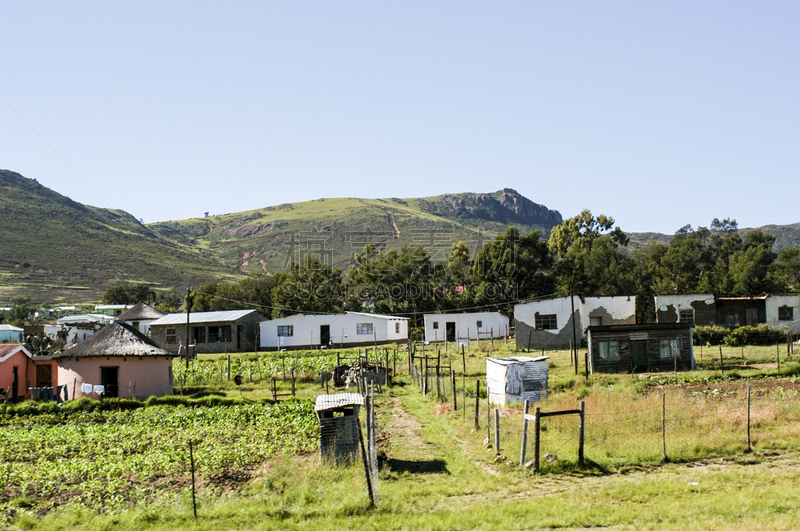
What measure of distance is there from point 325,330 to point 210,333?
10634 mm

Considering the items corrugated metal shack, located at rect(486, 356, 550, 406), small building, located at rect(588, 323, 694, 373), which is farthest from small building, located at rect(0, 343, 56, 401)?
small building, located at rect(588, 323, 694, 373)

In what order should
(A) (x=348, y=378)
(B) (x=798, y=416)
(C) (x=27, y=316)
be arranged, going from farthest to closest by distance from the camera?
1. (C) (x=27, y=316)
2. (A) (x=348, y=378)
3. (B) (x=798, y=416)

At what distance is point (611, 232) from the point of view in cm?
8969

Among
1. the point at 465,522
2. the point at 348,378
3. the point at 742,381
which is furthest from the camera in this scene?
the point at 348,378

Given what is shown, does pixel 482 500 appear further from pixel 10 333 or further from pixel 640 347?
pixel 10 333

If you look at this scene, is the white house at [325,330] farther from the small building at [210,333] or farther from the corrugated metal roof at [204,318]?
the corrugated metal roof at [204,318]

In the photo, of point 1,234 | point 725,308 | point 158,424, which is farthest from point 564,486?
point 1,234

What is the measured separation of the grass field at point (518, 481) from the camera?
10484 mm

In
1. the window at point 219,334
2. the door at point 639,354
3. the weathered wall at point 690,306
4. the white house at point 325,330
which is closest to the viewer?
the door at point 639,354

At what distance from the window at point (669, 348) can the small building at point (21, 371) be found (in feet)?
106

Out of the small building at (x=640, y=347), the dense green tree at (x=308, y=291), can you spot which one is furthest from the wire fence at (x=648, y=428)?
the dense green tree at (x=308, y=291)

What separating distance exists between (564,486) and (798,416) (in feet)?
29.9

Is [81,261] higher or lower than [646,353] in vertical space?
higher

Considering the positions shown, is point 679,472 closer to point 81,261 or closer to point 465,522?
point 465,522
